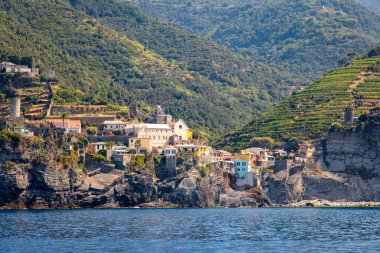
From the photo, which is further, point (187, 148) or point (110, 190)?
point (187, 148)

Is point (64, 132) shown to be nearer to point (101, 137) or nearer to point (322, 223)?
point (101, 137)

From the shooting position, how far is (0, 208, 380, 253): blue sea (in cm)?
7900

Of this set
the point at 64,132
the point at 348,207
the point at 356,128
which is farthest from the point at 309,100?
the point at 64,132

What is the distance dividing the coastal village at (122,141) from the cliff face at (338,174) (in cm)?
244

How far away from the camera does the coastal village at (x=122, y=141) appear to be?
13762cm

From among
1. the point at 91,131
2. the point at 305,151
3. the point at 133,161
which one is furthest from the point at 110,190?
the point at 305,151

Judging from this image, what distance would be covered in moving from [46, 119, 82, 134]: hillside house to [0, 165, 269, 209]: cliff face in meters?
13.2

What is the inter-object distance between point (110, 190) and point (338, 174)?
38.0m

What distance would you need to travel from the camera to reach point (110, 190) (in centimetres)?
13250

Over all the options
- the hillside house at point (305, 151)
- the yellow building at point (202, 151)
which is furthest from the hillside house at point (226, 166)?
the hillside house at point (305, 151)

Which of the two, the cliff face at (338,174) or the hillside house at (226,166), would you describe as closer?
the hillside house at (226,166)

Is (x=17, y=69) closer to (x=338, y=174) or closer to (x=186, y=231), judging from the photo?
(x=338, y=174)

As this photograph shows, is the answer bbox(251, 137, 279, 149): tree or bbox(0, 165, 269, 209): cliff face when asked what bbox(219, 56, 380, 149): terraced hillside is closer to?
bbox(251, 137, 279, 149): tree

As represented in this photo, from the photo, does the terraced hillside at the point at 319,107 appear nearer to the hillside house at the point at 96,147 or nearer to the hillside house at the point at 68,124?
the hillside house at the point at 68,124
